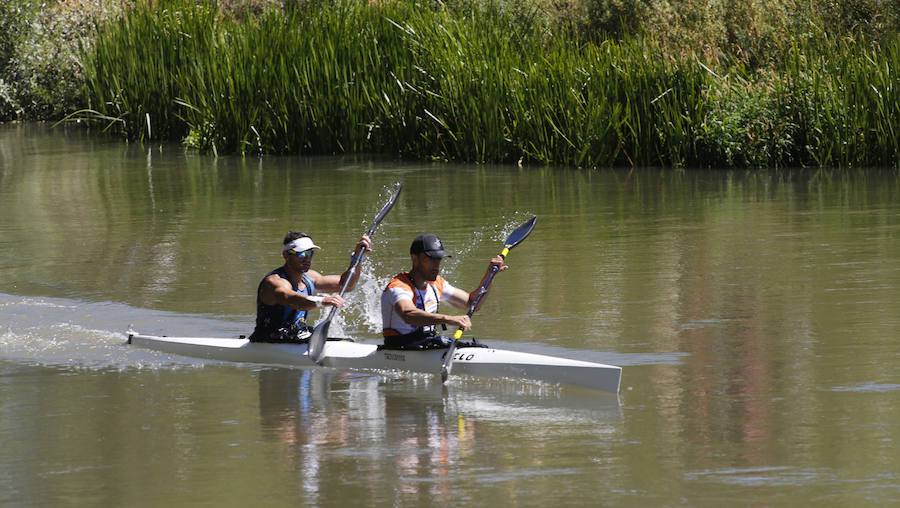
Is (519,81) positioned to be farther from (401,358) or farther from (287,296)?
(401,358)

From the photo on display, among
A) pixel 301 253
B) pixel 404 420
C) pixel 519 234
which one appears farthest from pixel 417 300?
pixel 519 234

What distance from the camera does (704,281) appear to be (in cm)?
1359

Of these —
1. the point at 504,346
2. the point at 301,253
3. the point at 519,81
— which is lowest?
the point at 504,346

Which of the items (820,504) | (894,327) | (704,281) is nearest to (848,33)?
(704,281)

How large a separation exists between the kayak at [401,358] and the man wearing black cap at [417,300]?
16 centimetres

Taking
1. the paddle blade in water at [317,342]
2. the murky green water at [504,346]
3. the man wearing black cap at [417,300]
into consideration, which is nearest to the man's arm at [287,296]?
the paddle blade in water at [317,342]

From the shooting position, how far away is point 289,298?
10992 mm

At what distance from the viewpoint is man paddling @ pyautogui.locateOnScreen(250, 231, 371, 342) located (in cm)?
1098

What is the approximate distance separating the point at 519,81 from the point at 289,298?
13.3 meters

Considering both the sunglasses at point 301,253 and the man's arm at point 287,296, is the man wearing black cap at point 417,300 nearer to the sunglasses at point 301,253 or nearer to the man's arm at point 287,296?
the man's arm at point 287,296

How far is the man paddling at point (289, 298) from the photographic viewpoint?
36.0 feet

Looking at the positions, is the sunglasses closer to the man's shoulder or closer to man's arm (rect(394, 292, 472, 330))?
the man's shoulder

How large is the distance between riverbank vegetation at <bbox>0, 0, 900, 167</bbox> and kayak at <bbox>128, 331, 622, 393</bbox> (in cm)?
1275

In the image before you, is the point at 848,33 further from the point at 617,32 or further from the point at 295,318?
the point at 295,318
